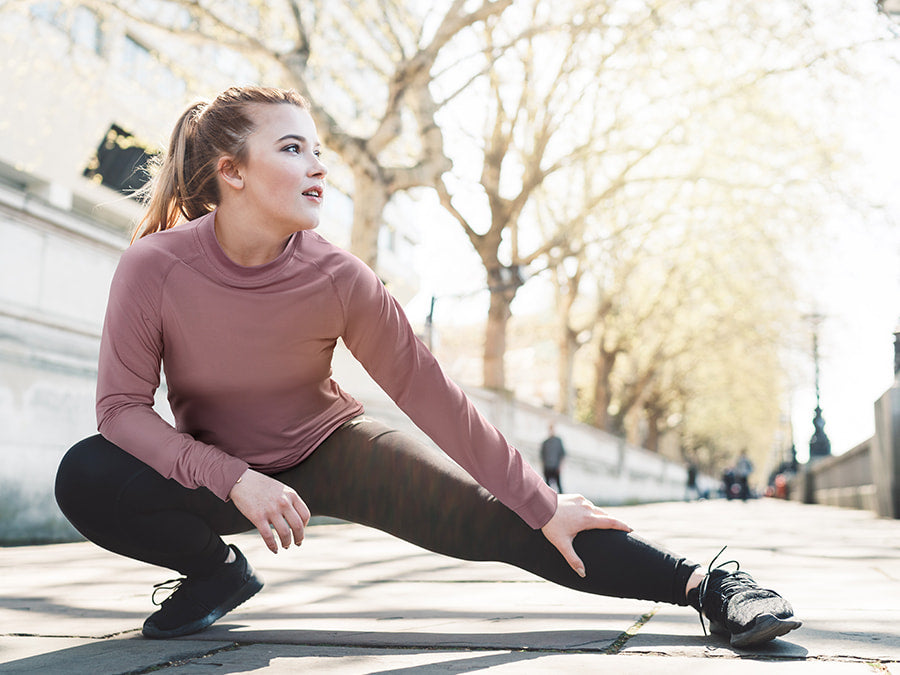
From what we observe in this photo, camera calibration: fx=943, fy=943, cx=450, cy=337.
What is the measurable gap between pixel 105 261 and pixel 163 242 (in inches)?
244

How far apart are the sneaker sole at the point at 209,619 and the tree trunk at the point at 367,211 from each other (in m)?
10.5

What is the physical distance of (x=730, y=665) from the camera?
2100 millimetres

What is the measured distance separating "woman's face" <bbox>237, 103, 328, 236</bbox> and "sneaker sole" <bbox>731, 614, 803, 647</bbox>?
1500mm

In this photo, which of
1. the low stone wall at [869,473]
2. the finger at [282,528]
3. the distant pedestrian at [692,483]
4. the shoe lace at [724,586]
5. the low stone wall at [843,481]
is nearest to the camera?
the finger at [282,528]

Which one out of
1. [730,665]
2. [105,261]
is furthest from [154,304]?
[105,261]

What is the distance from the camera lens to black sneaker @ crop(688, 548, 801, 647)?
2.25 metres

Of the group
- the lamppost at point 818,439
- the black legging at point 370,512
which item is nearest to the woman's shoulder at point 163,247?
the black legging at point 370,512

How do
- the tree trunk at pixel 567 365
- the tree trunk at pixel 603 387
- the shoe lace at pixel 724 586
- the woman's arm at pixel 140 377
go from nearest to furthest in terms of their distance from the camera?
the woman's arm at pixel 140 377
the shoe lace at pixel 724 586
the tree trunk at pixel 567 365
the tree trunk at pixel 603 387

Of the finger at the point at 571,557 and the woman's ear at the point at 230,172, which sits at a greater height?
the woman's ear at the point at 230,172

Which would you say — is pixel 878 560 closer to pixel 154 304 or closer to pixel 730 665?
pixel 730 665

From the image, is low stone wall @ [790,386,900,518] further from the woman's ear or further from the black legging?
the woman's ear

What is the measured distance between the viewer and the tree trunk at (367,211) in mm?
13312

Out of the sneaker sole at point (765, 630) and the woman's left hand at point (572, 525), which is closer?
the sneaker sole at point (765, 630)

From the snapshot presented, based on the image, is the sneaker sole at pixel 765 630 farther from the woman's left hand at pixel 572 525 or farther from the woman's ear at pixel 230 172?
the woman's ear at pixel 230 172
